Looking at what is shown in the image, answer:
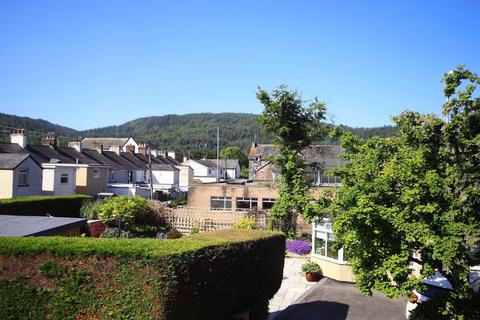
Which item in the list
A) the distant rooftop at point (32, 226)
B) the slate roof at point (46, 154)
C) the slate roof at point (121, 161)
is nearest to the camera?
the distant rooftop at point (32, 226)

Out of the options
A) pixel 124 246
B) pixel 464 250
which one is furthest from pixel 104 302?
pixel 464 250

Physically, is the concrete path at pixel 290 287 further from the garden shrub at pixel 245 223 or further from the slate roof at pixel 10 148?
the slate roof at pixel 10 148

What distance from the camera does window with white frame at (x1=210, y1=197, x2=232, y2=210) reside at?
113ft

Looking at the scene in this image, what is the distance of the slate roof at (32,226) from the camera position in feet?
34.6

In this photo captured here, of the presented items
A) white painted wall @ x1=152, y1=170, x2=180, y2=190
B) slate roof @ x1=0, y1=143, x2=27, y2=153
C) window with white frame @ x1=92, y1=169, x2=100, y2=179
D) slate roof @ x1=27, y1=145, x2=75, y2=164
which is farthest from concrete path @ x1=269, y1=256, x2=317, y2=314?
white painted wall @ x1=152, y1=170, x2=180, y2=190

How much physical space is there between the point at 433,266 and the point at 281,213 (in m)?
13.7

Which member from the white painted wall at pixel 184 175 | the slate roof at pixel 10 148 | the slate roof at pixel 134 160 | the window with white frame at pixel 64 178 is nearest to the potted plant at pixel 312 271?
the window with white frame at pixel 64 178

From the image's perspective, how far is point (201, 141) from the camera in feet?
545

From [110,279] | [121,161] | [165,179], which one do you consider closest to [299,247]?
[110,279]

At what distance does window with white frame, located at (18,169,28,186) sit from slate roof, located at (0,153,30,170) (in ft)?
2.69

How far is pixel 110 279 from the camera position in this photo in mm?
7316

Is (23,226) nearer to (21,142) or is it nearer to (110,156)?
(21,142)

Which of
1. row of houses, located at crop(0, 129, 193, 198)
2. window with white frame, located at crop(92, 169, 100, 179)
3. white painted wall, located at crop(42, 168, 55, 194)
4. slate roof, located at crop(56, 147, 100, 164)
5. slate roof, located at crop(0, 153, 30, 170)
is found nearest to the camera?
slate roof, located at crop(0, 153, 30, 170)

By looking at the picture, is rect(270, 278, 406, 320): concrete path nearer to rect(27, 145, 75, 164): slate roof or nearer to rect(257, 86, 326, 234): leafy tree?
rect(257, 86, 326, 234): leafy tree
